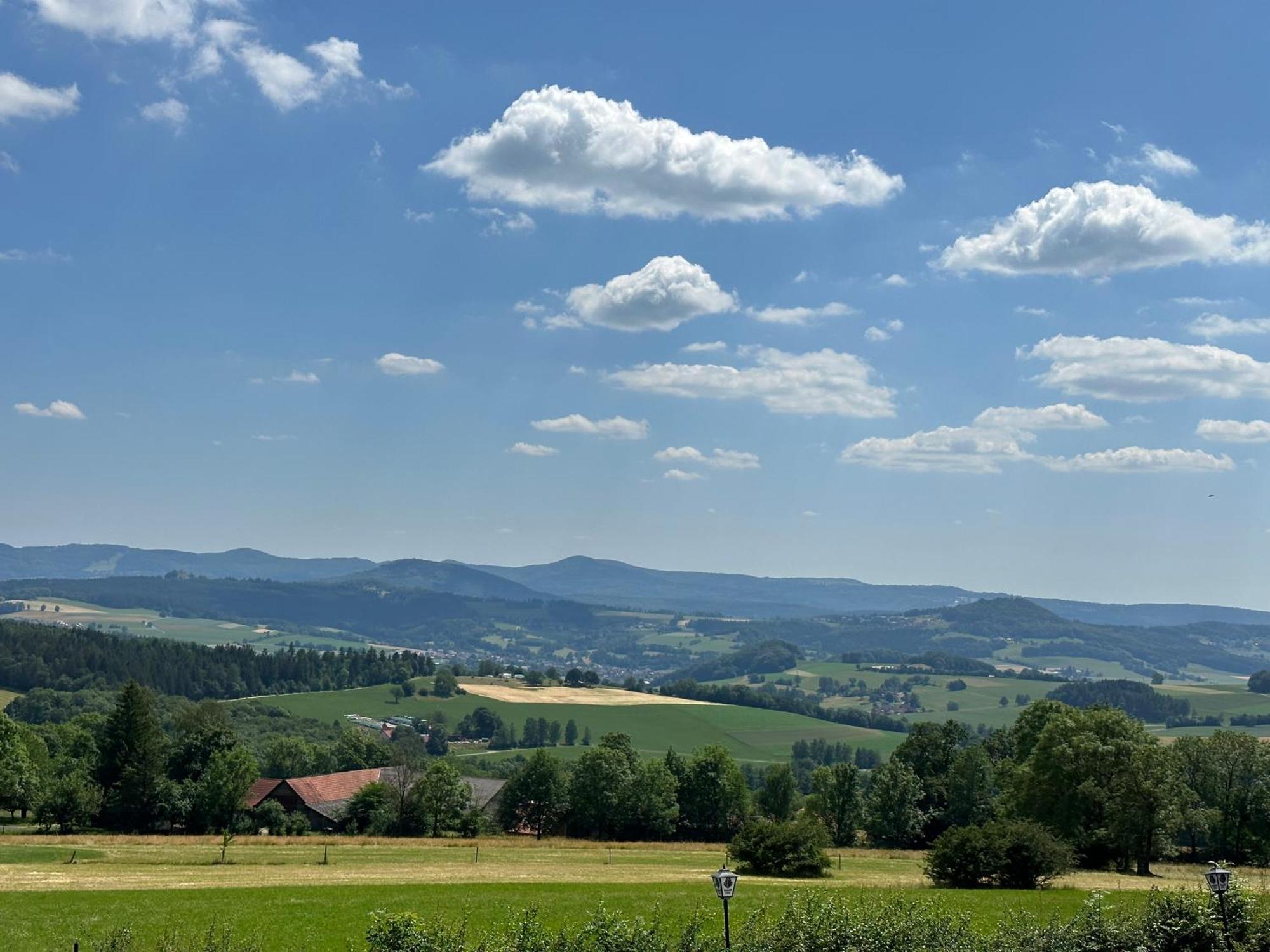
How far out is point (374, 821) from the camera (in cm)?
8044

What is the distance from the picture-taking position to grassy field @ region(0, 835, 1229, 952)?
32.8m

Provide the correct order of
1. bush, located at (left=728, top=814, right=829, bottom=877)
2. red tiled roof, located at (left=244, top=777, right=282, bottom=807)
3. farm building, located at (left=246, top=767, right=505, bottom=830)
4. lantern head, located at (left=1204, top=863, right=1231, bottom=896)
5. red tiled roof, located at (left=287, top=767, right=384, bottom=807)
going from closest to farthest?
lantern head, located at (left=1204, top=863, right=1231, bottom=896) → bush, located at (left=728, top=814, right=829, bottom=877) → farm building, located at (left=246, top=767, right=505, bottom=830) → red tiled roof, located at (left=287, top=767, right=384, bottom=807) → red tiled roof, located at (left=244, top=777, right=282, bottom=807)

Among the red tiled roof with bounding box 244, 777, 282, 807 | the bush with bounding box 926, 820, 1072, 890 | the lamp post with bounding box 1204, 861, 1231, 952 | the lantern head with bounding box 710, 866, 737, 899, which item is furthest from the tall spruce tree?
the lamp post with bounding box 1204, 861, 1231, 952

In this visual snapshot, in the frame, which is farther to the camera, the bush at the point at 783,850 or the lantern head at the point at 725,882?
the bush at the point at 783,850

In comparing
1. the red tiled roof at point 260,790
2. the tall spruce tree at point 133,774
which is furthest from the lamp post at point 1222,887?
the red tiled roof at point 260,790

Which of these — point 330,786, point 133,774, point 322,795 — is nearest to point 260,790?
point 330,786

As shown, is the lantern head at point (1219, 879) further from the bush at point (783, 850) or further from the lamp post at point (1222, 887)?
the bush at point (783, 850)

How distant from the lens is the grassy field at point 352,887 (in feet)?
107

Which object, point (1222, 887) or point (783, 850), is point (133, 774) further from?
point (1222, 887)

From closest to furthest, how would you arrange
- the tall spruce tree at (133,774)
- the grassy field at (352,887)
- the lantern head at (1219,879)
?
1. the lantern head at (1219,879)
2. the grassy field at (352,887)
3. the tall spruce tree at (133,774)

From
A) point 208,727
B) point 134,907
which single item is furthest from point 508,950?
point 208,727

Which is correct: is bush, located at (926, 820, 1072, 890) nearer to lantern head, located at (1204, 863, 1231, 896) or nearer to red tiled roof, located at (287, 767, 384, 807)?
lantern head, located at (1204, 863, 1231, 896)

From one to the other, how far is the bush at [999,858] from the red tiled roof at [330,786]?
58.0m

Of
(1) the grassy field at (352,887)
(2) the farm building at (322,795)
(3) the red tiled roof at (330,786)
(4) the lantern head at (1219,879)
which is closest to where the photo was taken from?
(4) the lantern head at (1219,879)
